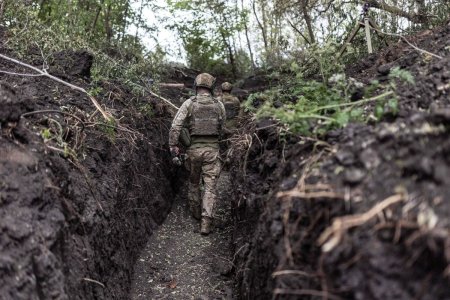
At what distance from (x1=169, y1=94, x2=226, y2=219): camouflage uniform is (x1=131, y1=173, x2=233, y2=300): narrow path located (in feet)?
1.41

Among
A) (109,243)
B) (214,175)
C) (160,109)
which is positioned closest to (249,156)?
(214,175)

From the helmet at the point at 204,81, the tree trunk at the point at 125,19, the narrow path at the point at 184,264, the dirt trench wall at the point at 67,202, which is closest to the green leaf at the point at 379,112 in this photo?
the dirt trench wall at the point at 67,202

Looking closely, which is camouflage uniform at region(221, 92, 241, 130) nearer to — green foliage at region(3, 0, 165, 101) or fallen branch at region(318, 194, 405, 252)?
green foliage at region(3, 0, 165, 101)

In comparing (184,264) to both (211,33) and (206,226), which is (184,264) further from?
(211,33)

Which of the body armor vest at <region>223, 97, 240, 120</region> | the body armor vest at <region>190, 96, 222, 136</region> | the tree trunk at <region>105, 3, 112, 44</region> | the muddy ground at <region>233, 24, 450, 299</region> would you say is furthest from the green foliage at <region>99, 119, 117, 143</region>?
the tree trunk at <region>105, 3, 112, 44</region>

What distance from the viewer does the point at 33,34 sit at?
7.08 m

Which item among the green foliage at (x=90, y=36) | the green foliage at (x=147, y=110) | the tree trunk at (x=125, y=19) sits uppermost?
the tree trunk at (x=125, y=19)

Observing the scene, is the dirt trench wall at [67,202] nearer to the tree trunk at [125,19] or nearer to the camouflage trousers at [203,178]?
the camouflage trousers at [203,178]

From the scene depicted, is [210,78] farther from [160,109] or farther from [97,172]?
[97,172]

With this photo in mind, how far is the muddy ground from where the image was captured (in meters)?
1.97

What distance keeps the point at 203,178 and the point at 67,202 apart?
11.2 feet

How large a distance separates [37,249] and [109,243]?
5.17 ft

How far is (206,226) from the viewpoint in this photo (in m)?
6.60

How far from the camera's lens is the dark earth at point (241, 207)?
6.83ft
